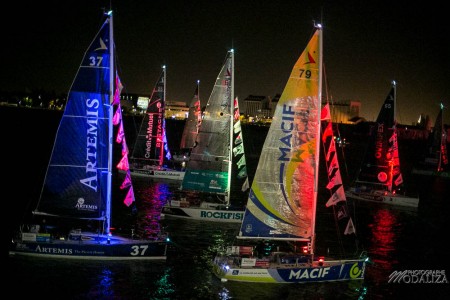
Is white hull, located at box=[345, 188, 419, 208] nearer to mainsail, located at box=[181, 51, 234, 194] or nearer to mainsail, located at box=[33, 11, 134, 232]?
mainsail, located at box=[181, 51, 234, 194]

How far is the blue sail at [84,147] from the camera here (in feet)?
72.6

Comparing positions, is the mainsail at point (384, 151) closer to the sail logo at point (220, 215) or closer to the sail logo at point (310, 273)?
the sail logo at point (220, 215)

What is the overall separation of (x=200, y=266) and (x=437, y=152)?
76710 mm

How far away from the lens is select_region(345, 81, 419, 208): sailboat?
162 ft

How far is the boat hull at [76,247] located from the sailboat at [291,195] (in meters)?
3.79

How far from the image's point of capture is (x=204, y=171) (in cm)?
3438

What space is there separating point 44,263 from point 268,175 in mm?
9491

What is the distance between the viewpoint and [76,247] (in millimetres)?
22500

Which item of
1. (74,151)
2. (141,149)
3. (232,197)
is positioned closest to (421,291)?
(74,151)

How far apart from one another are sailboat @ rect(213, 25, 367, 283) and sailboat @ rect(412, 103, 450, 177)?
224ft

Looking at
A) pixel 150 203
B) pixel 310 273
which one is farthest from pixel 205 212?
pixel 310 273

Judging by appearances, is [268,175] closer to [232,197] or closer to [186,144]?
[232,197]
